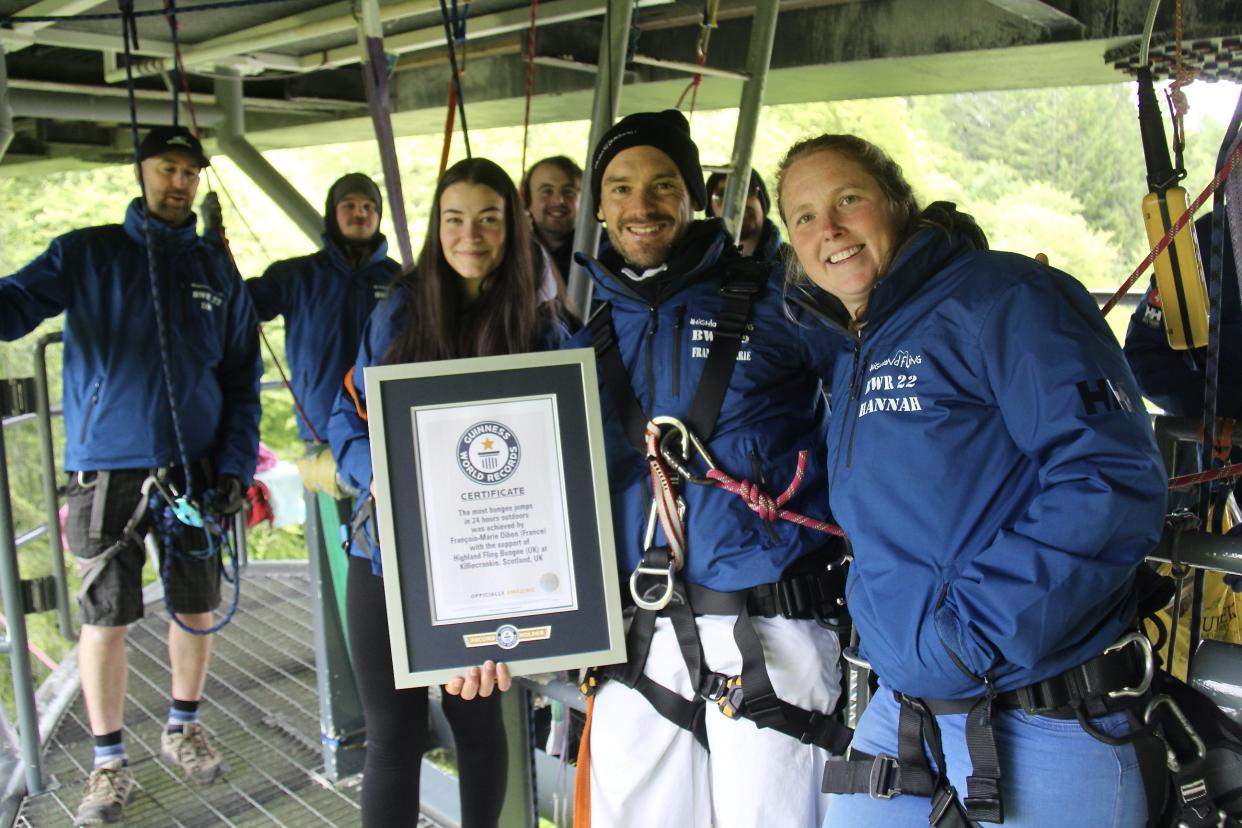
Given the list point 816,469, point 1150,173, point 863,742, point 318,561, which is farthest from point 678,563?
point 318,561

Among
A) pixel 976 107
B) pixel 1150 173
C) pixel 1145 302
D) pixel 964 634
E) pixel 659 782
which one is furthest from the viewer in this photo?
pixel 976 107

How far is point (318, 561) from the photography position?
369cm

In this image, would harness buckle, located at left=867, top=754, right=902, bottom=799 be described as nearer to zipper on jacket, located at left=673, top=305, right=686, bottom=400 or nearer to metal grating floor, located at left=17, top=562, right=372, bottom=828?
zipper on jacket, located at left=673, top=305, right=686, bottom=400

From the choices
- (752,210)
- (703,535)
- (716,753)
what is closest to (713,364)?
(703,535)

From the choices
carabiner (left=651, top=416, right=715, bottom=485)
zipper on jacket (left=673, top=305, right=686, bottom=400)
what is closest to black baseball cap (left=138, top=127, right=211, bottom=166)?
zipper on jacket (left=673, top=305, right=686, bottom=400)

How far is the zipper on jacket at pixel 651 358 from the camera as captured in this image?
2.23m

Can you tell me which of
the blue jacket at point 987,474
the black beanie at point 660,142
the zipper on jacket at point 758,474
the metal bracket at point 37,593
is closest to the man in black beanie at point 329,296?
the metal bracket at point 37,593

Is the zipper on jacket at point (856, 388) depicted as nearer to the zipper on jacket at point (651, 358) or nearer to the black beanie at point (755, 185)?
the zipper on jacket at point (651, 358)

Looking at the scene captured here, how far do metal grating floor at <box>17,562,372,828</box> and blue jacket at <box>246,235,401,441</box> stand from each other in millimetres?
1152

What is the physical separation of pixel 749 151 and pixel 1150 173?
1802 millimetres

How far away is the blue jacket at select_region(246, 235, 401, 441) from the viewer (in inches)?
165

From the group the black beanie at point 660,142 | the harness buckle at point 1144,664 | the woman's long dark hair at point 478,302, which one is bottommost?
the harness buckle at point 1144,664

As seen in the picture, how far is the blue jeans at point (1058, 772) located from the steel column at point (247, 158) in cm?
485

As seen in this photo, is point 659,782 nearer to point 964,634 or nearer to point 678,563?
point 678,563
